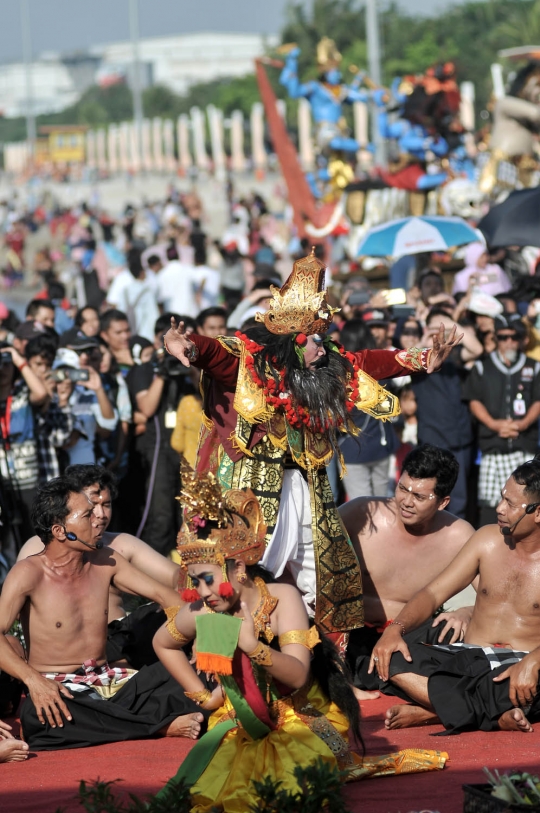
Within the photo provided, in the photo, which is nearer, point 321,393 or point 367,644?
point 321,393

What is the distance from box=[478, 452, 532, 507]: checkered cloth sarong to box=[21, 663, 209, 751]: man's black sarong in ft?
10.9

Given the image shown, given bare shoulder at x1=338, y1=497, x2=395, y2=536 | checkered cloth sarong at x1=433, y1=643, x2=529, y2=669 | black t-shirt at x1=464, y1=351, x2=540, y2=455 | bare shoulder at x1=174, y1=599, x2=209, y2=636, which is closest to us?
bare shoulder at x1=174, y1=599, x2=209, y2=636

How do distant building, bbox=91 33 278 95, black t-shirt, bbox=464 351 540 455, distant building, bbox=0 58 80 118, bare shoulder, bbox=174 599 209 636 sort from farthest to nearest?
distant building, bbox=0 58 80 118, distant building, bbox=91 33 278 95, black t-shirt, bbox=464 351 540 455, bare shoulder, bbox=174 599 209 636

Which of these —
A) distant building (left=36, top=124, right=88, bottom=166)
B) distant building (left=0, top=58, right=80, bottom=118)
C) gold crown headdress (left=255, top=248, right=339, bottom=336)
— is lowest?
distant building (left=36, top=124, right=88, bottom=166)

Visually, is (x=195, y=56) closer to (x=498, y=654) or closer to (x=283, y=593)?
(x=498, y=654)

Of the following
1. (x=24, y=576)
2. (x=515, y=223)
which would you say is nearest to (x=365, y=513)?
(x=24, y=576)

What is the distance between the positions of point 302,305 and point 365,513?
45.2 inches

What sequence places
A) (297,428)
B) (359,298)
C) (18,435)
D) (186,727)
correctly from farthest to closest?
(359,298)
(18,435)
(297,428)
(186,727)

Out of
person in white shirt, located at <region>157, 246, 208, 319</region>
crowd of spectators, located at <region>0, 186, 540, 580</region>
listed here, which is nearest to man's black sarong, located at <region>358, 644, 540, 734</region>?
crowd of spectators, located at <region>0, 186, 540, 580</region>

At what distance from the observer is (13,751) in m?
4.93

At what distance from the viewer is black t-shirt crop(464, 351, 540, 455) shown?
26.6ft

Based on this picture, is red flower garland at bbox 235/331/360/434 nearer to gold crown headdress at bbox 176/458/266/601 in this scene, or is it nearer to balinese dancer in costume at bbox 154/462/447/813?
Answer: balinese dancer in costume at bbox 154/462/447/813

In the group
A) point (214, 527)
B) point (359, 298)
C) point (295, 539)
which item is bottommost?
point (295, 539)

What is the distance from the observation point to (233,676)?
400 cm
